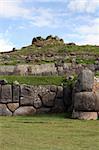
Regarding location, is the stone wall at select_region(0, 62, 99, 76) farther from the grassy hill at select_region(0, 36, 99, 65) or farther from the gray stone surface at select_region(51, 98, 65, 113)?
the gray stone surface at select_region(51, 98, 65, 113)

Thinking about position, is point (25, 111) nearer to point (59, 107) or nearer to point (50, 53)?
point (59, 107)

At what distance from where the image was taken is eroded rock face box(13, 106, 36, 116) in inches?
656

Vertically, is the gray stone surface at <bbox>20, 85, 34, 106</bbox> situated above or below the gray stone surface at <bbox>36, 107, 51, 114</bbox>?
above

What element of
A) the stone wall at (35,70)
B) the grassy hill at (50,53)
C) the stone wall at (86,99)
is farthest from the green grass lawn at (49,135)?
the grassy hill at (50,53)

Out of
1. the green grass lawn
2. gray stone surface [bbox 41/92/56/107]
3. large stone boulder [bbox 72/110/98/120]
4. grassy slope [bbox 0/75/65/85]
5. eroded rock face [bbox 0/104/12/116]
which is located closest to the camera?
the green grass lawn

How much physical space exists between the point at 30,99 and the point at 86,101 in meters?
2.78

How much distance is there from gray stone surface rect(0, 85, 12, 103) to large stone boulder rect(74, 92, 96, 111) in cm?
307

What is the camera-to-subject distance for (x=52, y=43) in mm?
38938

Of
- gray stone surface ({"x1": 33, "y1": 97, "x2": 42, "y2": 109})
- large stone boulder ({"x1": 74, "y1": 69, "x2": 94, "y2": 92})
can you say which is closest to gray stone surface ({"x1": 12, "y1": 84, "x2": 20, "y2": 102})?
gray stone surface ({"x1": 33, "y1": 97, "x2": 42, "y2": 109})

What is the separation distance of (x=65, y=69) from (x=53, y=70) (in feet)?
3.83

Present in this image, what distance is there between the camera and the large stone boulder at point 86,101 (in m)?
15.2

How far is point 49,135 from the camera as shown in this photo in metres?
10.7

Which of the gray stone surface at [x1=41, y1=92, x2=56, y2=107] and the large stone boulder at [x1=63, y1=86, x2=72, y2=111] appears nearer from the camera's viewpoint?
the large stone boulder at [x1=63, y1=86, x2=72, y2=111]

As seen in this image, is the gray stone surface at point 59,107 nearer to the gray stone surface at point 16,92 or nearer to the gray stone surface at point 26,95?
the gray stone surface at point 26,95
